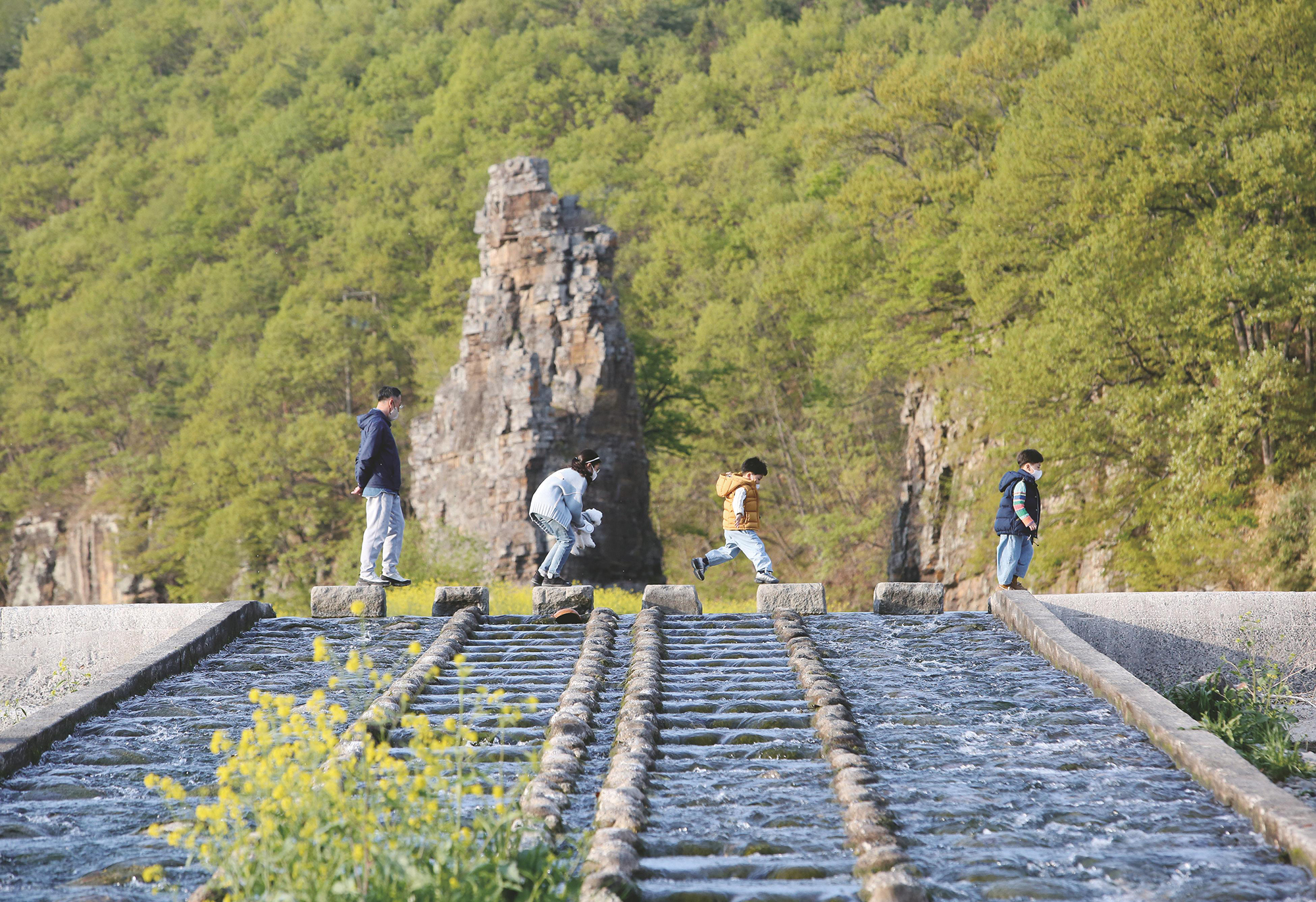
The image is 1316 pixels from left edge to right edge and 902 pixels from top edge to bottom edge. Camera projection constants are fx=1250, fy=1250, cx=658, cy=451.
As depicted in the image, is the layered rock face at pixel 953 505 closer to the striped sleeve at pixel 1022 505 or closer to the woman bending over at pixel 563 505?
the striped sleeve at pixel 1022 505

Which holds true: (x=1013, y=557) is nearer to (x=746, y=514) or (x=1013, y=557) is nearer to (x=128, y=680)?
(x=746, y=514)

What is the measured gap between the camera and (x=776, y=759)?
7066mm

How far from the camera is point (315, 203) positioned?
65.2m

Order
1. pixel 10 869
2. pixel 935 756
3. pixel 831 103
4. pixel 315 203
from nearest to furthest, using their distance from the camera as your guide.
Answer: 1. pixel 10 869
2. pixel 935 756
3. pixel 831 103
4. pixel 315 203

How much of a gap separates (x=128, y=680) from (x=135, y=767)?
164cm

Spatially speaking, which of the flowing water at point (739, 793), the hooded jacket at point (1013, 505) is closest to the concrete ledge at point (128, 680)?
the flowing water at point (739, 793)

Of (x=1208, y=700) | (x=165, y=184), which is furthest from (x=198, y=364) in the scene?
(x=1208, y=700)

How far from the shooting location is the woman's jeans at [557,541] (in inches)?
451

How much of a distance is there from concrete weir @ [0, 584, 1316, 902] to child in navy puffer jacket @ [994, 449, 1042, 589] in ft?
3.77

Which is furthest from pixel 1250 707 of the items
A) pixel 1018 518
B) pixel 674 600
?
pixel 674 600

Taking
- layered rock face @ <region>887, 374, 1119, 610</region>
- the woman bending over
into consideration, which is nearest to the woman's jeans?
the woman bending over

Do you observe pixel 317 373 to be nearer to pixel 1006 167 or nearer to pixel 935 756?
pixel 1006 167

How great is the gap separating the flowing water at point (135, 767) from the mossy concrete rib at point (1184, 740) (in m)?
4.74

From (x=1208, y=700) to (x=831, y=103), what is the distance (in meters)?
43.9
